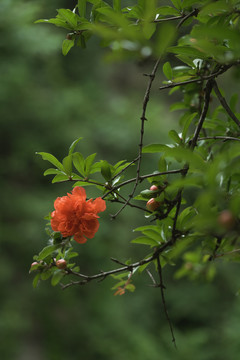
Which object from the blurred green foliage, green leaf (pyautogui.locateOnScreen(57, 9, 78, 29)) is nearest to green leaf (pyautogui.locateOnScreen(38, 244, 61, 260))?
green leaf (pyautogui.locateOnScreen(57, 9, 78, 29))

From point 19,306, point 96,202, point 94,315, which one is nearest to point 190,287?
point 94,315

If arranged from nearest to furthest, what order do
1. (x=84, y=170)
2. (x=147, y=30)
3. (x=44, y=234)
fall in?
1. (x=147, y=30)
2. (x=84, y=170)
3. (x=44, y=234)

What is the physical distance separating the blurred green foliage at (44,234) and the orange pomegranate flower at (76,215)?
2.28 m

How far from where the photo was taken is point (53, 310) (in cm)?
393

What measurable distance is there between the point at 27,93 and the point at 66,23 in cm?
292

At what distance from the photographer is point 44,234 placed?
3357 mm

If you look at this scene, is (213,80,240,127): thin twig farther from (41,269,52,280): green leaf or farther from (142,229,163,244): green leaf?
(41,269,52,280): green leaf

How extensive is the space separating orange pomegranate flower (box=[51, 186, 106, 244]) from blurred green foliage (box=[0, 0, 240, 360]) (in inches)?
89.7

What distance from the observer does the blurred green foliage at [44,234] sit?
3.19m

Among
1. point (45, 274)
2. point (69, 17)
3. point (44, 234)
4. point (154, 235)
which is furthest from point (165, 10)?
point (44, 234)

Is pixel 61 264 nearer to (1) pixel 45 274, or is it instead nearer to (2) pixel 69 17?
(1) pixel 45 274

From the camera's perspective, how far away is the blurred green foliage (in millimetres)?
3193

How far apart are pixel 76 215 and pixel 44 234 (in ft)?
9.04

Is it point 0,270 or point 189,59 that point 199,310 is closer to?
point 0,270
